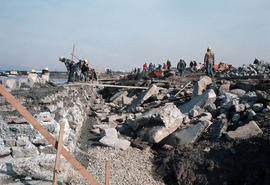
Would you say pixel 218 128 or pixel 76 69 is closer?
pixel 218 128

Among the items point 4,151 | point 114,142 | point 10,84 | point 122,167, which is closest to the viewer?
point 4,151

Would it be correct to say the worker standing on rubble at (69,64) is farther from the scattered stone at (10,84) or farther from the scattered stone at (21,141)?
the scattered stone at (21,141)

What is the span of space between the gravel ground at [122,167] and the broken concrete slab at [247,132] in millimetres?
2077

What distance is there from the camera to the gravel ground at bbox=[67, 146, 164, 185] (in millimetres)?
4351

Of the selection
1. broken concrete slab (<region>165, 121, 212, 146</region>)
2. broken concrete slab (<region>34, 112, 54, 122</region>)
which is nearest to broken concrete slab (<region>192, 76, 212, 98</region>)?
broken concrete slab (<region>165, 121, 212, 146</region>)

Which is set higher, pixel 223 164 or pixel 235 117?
pixel 235 117

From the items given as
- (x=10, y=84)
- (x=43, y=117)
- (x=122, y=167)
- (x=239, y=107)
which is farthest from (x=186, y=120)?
(x=10, y=84)

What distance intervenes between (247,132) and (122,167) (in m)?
3.03

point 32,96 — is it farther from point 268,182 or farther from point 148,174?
point 268,182

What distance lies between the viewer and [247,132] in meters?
5.29

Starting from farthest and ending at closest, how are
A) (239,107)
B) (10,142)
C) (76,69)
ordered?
1. (76,69)
2. (239,107)
3. (10,142)

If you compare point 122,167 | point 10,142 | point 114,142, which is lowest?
point 122,167

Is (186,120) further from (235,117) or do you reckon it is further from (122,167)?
(122,167)

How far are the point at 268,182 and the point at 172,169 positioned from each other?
1.89 m
